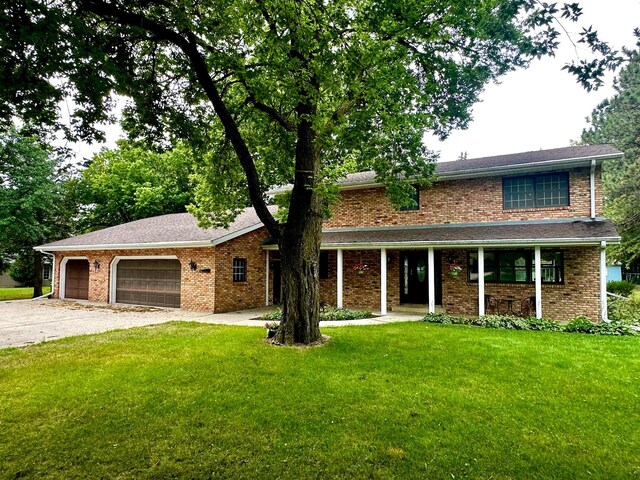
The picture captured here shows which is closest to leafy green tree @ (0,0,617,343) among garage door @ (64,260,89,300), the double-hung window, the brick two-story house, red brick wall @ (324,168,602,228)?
red brick wall @ (324,168,602,228)

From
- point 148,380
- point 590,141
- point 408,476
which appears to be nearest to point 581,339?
point 408,476

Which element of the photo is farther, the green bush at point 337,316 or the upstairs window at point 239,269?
the upstairs window at point 239,269

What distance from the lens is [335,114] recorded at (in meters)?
8.71

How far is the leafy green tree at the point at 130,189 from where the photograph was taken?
1099 inches

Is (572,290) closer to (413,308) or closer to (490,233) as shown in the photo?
(490,233)

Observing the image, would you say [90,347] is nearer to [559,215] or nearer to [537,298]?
[537,298]

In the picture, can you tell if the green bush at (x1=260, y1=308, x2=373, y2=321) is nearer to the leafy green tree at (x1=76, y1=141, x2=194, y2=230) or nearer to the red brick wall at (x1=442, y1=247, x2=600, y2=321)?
the red brick wall at (x1=442, y1=247, x2=600, y2=321)

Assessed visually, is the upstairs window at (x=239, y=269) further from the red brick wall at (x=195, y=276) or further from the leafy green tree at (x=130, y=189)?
the leafy green tree at (x=130, y=189)

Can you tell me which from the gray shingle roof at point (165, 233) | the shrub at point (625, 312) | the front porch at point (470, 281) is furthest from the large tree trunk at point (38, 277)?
the shrub at point (625, 312)

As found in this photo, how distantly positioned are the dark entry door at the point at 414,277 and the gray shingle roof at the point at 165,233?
644 centimetres

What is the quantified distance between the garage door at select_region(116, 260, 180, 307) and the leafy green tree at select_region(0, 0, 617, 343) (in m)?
5.79

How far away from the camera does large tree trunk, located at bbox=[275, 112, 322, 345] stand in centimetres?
833

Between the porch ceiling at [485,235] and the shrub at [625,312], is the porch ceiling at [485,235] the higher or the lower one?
the higher one

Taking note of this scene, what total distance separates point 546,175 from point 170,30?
39.1ft
